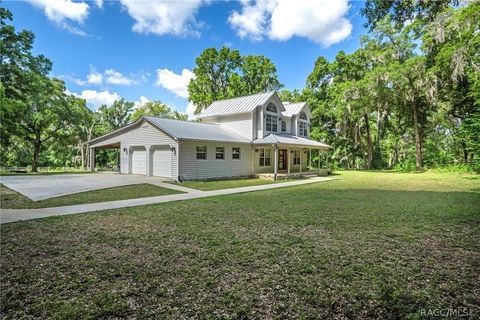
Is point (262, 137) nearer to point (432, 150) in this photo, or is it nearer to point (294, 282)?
point (294, 282)

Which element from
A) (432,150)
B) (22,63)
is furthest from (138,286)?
(432,150)

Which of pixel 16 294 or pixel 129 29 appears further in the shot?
pixel 129 29

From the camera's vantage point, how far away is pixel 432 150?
30688 mm

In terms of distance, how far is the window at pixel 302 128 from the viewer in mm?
→ 25220

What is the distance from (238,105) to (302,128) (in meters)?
7.59

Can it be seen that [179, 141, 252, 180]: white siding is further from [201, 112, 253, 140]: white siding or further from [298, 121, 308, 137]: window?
[298, 121, 308, 137]: window

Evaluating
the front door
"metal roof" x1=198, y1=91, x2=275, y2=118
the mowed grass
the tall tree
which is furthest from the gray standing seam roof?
the tall tree

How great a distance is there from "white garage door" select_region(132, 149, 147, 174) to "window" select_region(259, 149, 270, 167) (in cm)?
890

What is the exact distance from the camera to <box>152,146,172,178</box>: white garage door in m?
16.6

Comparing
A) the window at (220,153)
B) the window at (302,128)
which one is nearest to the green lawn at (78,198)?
the window at (220,153)

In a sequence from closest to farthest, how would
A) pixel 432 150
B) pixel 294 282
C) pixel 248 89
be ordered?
pixel 294 282
pixel 432 150
pixel 248 89

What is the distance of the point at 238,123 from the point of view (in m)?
21.1

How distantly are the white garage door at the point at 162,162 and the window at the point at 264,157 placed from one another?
776cm

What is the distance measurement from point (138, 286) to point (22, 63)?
2325 cm
